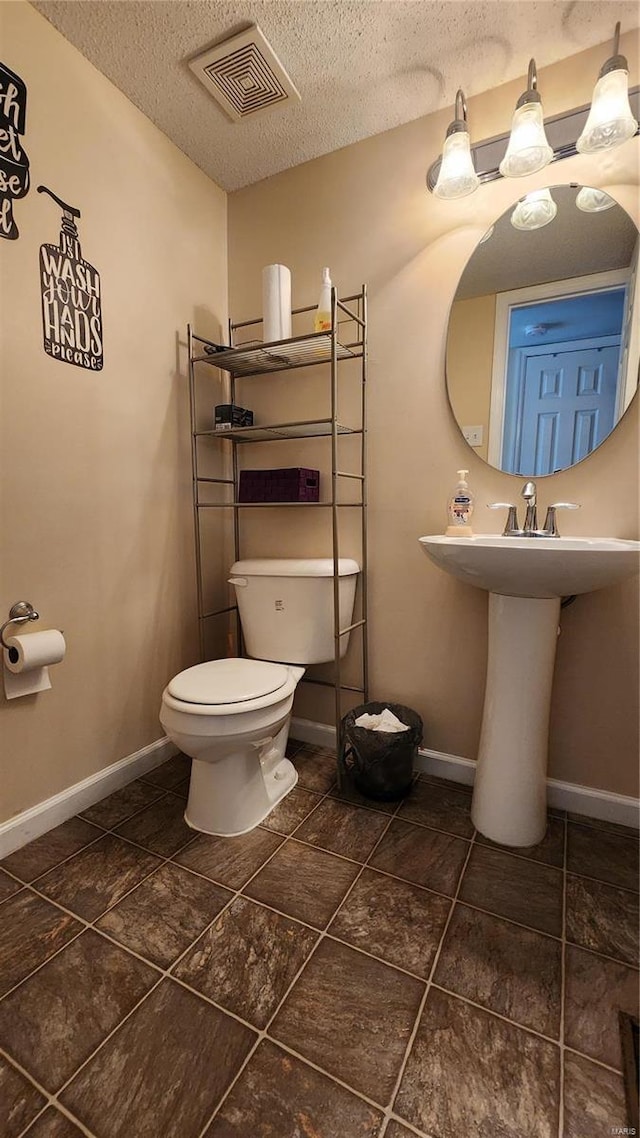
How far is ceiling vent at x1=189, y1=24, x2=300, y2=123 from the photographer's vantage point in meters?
1.33

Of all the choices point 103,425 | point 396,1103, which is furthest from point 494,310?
point 396,1103

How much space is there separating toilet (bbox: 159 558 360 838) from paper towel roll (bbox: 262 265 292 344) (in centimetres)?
81

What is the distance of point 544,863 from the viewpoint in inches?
51.2

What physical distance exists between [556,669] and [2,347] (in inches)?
71.8

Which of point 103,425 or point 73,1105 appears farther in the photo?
point 103,425

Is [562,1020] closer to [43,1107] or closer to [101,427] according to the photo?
[43,1107]

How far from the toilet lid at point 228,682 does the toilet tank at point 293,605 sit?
19 centimetres

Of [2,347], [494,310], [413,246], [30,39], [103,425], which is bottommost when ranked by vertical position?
[103,425]

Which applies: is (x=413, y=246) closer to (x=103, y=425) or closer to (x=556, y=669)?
(x=103, y=425)

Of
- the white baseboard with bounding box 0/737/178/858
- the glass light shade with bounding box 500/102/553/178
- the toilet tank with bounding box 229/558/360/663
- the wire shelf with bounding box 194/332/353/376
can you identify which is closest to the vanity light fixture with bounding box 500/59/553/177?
the glass light shade with bounding box 500/102/553/178

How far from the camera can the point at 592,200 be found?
135cm

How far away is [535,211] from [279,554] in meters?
1.39

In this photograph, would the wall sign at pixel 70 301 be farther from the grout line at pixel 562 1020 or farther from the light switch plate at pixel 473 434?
the grout line at pixel 562 1020

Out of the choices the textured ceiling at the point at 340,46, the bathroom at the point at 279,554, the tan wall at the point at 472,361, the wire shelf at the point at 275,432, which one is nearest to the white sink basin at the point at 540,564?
the bathroom at the point at 279,554
